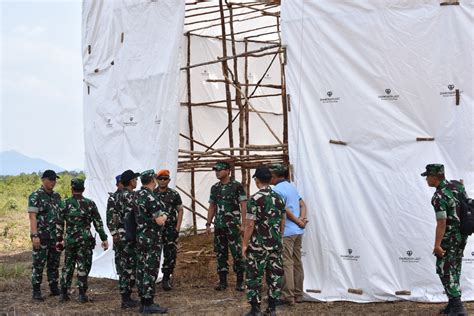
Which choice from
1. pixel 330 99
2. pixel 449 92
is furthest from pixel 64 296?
pixel 449 92

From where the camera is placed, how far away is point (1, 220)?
2125 cm

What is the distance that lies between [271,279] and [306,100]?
268 cm

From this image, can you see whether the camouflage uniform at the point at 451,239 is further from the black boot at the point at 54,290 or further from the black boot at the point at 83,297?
the black boot at the point at 54,290

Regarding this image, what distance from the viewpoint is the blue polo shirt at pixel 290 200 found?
321 inches

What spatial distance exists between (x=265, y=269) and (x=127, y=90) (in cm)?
500

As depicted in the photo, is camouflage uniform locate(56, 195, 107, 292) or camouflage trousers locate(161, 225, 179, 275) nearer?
camouflage uniform locate(56, 195, 107, 292)

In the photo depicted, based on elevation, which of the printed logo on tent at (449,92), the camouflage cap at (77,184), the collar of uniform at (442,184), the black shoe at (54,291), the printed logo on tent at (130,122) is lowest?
the black shoe at (54,291)

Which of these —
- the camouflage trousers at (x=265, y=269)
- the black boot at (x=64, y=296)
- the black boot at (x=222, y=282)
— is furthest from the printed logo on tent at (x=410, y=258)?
the black boot at (x=64, y=296)

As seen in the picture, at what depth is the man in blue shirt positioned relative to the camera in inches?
320

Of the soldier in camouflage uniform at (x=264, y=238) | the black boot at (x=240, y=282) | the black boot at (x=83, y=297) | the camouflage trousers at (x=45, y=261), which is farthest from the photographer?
the black boot at (x=240, y=282)

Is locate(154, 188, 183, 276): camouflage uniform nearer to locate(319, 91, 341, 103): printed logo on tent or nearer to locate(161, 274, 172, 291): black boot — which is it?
locate(161, 274, 172, 291): black boot

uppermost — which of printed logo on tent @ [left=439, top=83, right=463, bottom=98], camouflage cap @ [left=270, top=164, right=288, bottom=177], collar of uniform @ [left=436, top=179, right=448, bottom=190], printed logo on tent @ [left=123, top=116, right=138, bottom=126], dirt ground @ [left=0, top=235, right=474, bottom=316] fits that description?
printed logo on tent @ [left=123, top=116, right=138, bottom=126]

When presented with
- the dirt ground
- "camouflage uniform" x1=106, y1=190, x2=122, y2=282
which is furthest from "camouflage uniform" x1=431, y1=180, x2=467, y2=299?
"camouflage uniform" x1=106, y1=190, x2=122, y2=282

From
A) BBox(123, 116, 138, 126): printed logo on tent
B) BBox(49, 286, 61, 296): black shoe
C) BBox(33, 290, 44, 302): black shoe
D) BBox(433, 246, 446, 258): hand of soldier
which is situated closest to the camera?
BBox(433, 246, 446, 258): hand of soldier
